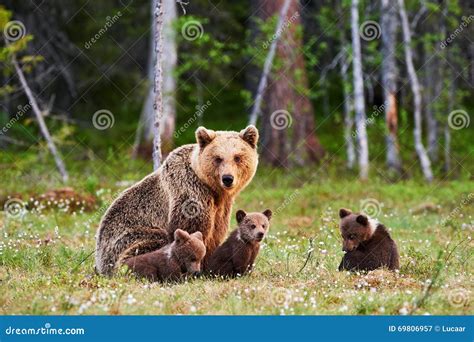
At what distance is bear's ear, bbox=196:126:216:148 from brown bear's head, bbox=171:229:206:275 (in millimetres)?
1140

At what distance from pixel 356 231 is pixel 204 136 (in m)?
2.16

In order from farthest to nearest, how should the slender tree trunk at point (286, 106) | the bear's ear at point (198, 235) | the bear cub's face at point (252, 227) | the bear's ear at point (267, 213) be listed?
the slender tree trunk at point (286, 106), the bear's ear at point (267, 213), the bear cub's face at point (252, 227), the bear's ear at point (198, 235)

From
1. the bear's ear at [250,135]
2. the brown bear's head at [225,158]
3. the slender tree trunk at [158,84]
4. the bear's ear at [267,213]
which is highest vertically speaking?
the slender tree trunk at [158,84]

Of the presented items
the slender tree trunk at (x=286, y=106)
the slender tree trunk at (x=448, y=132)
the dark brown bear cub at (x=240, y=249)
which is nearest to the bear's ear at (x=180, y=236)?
the dark brown bear cub at (x=240, y=249)

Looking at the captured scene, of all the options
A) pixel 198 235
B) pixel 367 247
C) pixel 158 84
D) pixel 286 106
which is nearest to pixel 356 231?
pixel 367 247

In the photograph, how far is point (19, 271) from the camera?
1031cm

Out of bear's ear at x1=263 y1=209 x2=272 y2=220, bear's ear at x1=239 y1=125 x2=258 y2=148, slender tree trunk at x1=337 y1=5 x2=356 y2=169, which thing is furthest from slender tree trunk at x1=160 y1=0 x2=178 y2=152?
bear's ear at x1=263 y1=209 x2=272 y2=220

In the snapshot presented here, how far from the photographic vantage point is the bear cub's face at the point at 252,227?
30.8ft

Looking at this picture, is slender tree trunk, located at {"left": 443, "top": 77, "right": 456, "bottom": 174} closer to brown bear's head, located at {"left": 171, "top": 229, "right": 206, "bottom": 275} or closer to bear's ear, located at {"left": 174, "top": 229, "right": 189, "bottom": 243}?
brown bear's head, located at {"left": 171, "top": 229, "right": 206, "bottom": 275}

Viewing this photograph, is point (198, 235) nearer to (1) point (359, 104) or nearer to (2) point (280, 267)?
(2) point (280, 267)

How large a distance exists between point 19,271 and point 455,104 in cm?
2102

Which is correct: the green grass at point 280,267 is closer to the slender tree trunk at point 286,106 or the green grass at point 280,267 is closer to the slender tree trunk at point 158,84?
the slender tree trunk at point 158,84

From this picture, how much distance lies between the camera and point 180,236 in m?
9.10

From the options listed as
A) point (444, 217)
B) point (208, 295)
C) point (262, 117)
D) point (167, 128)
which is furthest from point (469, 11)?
point (208, 295)
